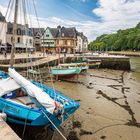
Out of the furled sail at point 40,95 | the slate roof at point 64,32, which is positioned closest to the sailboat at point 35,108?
the furled sail at point 40,95

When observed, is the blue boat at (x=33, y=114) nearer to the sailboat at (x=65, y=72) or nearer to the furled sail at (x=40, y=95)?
the furled sail at (x=40, y=95)

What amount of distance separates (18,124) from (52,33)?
56.3 metres

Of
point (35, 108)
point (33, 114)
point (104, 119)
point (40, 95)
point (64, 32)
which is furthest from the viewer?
point (64, 32)

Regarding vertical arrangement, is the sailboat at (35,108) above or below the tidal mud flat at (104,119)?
above

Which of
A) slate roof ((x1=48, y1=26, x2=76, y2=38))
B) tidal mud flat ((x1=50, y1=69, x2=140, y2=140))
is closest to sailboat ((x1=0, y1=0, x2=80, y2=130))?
tidal mud flat ((x1=50, y1=69, x2=140, y2=140))

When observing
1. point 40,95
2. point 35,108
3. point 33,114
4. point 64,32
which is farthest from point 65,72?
point 64,32

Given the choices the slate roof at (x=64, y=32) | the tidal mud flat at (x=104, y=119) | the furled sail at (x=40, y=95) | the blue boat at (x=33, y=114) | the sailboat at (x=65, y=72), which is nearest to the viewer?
the furled sail at (x=40, y=95)

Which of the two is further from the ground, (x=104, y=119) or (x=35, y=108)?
(x=35, y=108)

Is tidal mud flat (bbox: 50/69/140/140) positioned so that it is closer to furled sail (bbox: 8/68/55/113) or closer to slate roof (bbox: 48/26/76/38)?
furled sail (bbox: 8/68/55/113)

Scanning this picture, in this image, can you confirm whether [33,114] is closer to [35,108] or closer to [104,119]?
[35,108]

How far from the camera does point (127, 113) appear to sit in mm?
11820

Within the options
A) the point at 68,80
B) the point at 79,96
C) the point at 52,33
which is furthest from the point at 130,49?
the point at 79,96

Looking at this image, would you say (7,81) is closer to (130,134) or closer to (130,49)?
(130,134)

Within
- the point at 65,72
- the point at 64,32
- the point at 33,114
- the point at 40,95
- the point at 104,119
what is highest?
the point at 64,32
